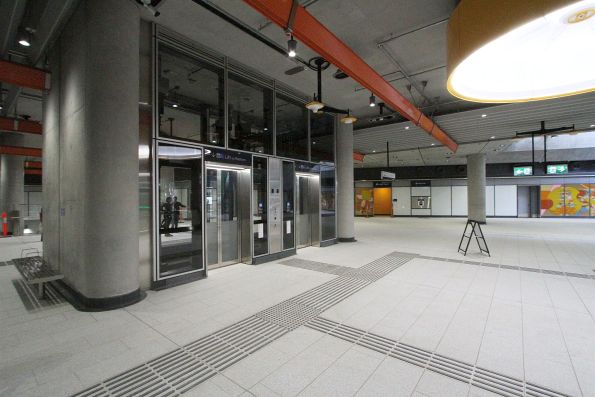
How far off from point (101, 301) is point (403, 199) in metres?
22.3

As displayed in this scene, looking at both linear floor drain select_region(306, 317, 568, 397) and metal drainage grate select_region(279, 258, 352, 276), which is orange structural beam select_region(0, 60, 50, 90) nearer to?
metal drainage grate select_region(279, 258, 352, 276)

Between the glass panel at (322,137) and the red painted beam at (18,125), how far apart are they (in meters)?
7.96

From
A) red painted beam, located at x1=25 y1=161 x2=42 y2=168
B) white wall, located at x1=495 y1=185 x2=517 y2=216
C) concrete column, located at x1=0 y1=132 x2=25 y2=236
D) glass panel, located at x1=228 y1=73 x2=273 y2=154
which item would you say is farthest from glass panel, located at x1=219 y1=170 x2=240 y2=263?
white wall, located at x1=495 y1=185 x2=517 y2=216

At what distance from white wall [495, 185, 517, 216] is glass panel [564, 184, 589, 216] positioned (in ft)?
9.83

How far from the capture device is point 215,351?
2623 millimetres

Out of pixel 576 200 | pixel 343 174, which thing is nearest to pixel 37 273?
pixel 343 174

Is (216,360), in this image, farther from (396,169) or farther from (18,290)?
(396,169)

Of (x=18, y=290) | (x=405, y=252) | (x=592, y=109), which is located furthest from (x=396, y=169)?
(x=18, y=290)

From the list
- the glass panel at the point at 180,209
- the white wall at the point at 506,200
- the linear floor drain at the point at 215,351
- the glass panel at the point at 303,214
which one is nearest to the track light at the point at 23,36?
the glass panel at the point at 180,209

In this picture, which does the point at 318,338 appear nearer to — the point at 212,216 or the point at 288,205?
the point at 212,216

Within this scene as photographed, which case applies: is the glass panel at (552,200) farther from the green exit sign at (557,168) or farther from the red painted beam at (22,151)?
the red painted beam at (22,151)

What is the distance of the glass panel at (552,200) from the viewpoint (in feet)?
63.3

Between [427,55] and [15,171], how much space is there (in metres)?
16.5

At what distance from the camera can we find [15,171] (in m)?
12.2
